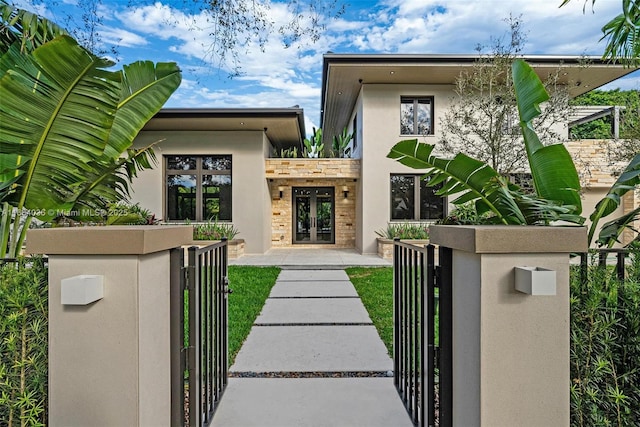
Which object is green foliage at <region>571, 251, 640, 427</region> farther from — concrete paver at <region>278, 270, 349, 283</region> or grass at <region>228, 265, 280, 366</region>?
concrete paver at <region>278, 270, 349, 283</region>

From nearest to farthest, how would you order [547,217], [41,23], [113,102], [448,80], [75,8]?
[547,217]
[113,102]
[41,23]
[75,8]
[448,80]

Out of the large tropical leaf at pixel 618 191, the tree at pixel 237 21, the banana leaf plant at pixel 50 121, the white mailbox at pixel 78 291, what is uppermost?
the tree at pixel 237 21

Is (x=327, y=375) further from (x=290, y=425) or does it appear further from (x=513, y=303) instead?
(x=513, y=303)

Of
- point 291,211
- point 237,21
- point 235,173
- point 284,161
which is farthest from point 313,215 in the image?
point 237,21

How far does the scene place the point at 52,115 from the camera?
2166 millimetres

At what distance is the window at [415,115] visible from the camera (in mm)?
11922

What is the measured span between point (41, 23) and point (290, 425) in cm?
367

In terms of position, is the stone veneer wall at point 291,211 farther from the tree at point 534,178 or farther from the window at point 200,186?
the tree at point 534,178

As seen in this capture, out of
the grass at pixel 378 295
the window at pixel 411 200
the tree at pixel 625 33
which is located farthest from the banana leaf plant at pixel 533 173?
the window at pixel 411 200

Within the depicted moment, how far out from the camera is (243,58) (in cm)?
346

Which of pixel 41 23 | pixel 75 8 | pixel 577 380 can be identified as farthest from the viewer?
pixel 75 8

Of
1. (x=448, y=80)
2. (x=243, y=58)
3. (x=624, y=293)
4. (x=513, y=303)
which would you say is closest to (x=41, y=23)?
(x=243, y=58)

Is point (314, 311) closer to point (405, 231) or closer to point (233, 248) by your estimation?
point (233, 248)

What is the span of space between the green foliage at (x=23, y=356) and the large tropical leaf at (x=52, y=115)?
0.89 meters
